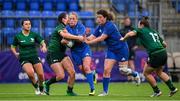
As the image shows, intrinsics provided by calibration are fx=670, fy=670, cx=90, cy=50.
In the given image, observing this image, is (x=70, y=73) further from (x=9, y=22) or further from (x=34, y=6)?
(x=34, y=6)

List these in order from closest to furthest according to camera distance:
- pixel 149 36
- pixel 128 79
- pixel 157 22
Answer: pixel 149 36
pixel 128 79
pixel 157 22

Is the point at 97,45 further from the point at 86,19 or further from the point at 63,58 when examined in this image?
the point at 63,58

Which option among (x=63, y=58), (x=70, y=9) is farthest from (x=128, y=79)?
(x=63, y=58)

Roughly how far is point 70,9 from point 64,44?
13.0 metres

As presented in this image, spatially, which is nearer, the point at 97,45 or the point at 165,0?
the point at 97,45

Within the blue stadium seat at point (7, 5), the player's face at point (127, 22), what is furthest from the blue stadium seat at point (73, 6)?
the player's face at point (127, 22)

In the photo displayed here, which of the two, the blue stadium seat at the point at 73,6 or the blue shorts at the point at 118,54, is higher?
the blue stadium seat at the point at 73,6

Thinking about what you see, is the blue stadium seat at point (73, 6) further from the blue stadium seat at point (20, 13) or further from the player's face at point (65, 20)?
the player's face at point (65, 20)

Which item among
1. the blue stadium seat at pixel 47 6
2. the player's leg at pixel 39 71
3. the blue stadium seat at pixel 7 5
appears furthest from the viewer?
the blue stadium seat at pixel 47 6

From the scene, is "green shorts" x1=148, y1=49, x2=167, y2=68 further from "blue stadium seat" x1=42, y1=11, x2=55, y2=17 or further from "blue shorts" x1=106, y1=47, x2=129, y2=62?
"blue stadium seat" x1=42, y1=11, x2=55, y2=17

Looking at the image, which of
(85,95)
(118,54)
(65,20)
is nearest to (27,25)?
(65,20)

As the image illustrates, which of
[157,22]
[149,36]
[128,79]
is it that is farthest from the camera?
[157,22]

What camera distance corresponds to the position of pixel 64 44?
18047 millimetres

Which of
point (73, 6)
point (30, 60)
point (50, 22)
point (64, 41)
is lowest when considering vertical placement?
point (30, 60)
